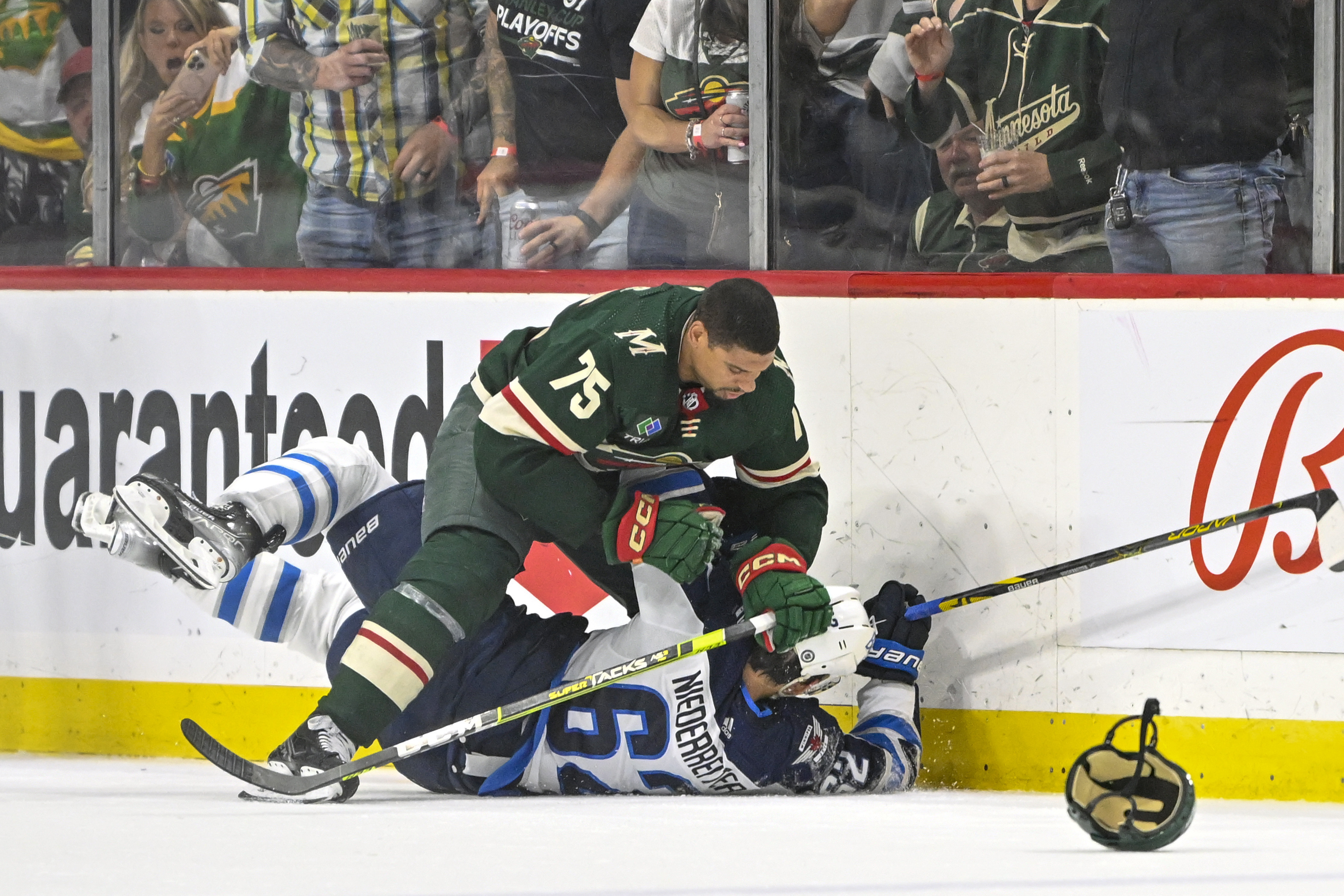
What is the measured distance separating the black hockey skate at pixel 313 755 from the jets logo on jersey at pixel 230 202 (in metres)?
1.55

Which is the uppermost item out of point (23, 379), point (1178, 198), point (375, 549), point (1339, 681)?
point (1178, 198)

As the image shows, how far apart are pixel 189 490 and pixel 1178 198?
2.29 metres

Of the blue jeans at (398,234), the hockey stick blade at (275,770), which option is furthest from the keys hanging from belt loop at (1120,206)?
the hockey stick blade at (275,770)

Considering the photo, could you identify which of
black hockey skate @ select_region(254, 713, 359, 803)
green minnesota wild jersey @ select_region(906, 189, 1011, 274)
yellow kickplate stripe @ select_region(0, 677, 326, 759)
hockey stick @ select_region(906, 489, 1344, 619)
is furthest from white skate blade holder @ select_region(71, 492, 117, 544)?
green minnesota wild jersey @ select_region(906, 189, 1011, 274)

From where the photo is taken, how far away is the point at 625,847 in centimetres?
250

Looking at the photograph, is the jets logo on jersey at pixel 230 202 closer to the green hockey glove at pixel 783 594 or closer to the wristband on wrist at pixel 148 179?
the wristband on wrist at pixel 148 179

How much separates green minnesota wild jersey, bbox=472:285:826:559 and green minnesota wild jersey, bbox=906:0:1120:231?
0.81 metres

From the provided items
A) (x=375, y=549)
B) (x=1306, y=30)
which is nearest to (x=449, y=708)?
(x=375, y=549)

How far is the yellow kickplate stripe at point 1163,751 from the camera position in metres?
3.24

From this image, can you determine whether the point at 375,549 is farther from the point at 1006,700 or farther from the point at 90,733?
the point at 1006,700

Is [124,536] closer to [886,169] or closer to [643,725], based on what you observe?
[643,725]

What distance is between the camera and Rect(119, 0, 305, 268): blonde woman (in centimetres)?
409

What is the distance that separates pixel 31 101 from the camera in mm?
4203

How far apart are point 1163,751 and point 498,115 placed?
204 cm
